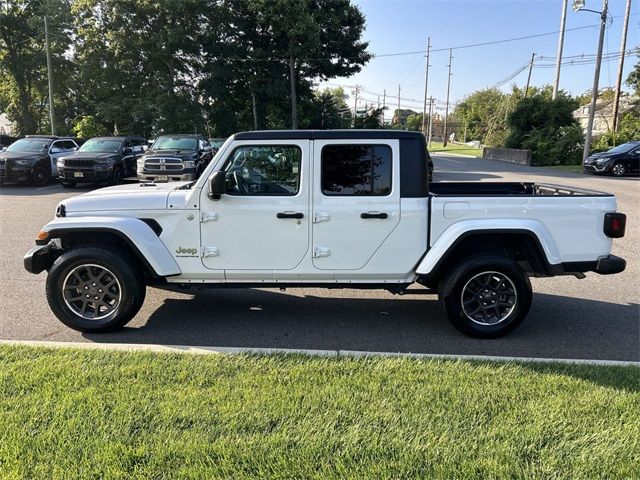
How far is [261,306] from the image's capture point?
5.49 meters

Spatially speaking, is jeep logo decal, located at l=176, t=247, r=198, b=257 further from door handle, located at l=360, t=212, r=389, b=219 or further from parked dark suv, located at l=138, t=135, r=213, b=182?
parked dark suv, located at l=138, t=135, r=213, b=182

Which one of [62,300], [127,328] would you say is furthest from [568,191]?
[62,300]

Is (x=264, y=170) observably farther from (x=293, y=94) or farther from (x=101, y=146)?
(x=293, y=94)

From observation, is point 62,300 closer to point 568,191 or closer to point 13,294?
point 13,294

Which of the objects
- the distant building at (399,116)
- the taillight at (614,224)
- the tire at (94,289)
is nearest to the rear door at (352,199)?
the tire at (94,289)

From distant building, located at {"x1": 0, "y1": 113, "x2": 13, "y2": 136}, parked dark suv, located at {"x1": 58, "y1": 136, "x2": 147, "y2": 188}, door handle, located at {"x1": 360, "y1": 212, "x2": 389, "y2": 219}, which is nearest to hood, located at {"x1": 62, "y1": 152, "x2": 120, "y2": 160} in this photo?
parked dark suv, located at {"x1": 58, "y1": 136, "x2": 147, "y2": 188}

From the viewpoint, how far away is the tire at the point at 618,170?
72.9 feet

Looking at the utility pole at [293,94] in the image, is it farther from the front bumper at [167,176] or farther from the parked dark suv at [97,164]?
the front bumper at [167,176]

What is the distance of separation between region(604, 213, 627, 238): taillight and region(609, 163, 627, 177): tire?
21.0 meters

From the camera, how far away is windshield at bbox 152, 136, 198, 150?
53.7 ft

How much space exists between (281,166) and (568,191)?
116 inches

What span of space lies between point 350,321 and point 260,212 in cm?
150

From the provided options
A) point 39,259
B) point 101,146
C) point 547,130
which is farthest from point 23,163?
point 547,130

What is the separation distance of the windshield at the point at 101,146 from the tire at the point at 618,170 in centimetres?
2118
